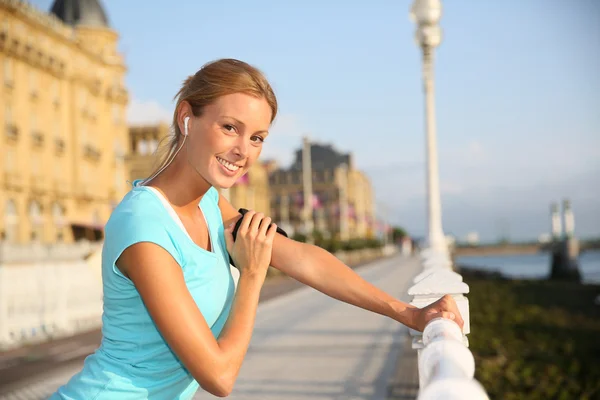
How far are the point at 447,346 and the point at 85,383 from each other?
0.94 meters

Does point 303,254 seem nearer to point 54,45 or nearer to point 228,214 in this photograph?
point 228,214

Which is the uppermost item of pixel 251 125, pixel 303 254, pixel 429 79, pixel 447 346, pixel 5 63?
pixel 5 63

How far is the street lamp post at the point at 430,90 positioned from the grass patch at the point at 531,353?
255cm

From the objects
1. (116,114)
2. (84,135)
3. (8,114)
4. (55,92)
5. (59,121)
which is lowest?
(84,135)

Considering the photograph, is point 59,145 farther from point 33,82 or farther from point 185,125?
point 185,125

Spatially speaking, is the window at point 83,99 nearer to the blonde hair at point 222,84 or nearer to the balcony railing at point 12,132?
the balcony railing at point 12,132

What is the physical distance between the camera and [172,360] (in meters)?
1.94

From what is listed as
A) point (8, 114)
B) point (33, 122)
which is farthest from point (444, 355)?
point (33, 122)

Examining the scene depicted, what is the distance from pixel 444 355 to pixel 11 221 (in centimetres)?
3656

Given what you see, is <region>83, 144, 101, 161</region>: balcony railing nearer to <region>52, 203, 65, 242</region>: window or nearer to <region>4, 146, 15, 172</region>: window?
<region>52, 203, 65, 242</region>: window

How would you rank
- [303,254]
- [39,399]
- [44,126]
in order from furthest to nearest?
[44,126] → [39,399] → [303,254]

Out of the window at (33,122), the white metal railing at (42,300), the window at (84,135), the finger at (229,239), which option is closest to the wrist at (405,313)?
the finger at (229,239)

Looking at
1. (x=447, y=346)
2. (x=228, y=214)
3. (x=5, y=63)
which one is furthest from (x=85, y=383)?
(x=5, y=63)

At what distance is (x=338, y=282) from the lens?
226 cm
